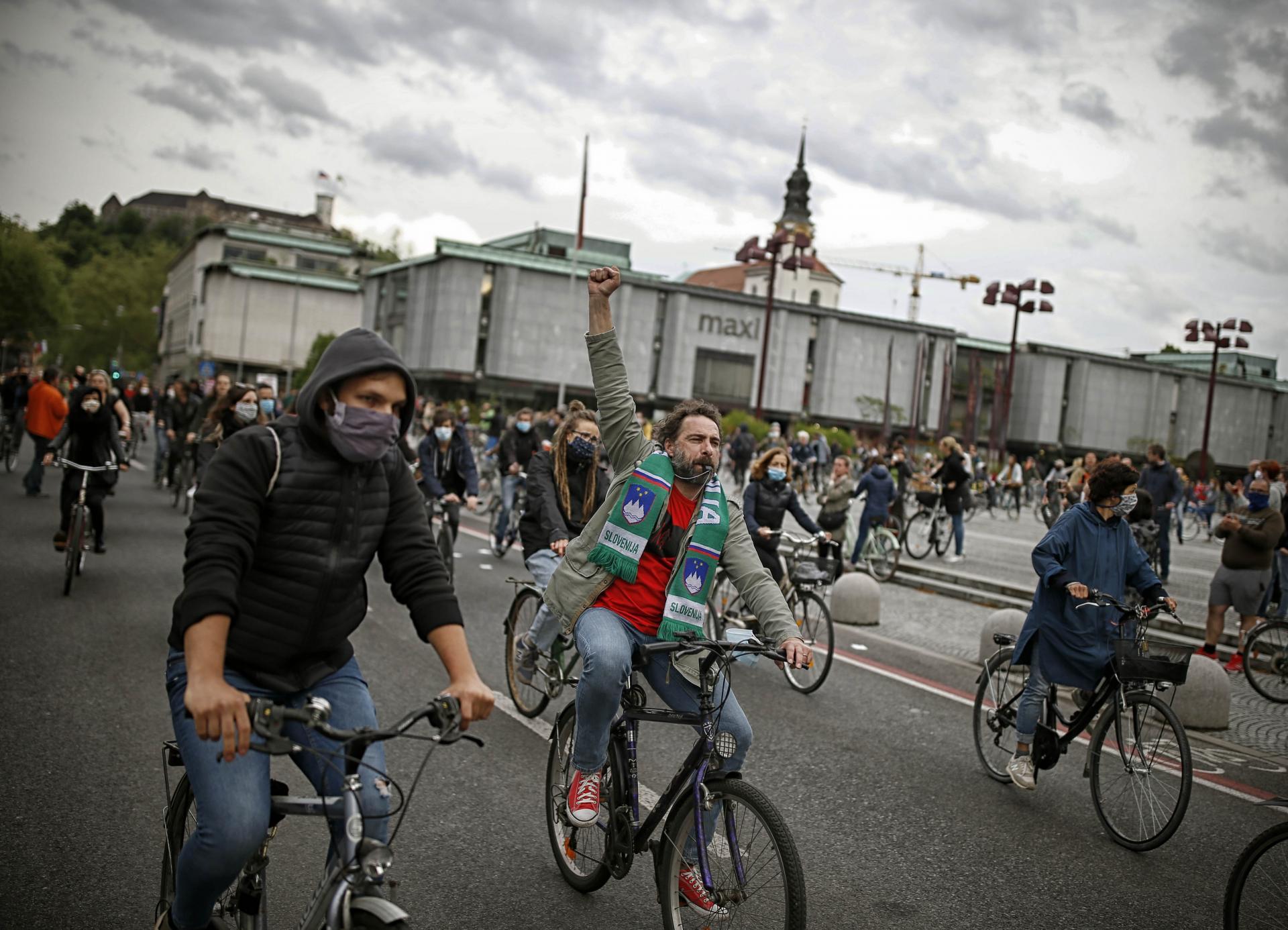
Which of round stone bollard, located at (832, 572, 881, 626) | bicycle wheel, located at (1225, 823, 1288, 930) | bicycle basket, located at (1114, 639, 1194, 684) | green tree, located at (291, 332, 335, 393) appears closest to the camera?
bicycle wheel, located at (1225, 823, 1288, 930)

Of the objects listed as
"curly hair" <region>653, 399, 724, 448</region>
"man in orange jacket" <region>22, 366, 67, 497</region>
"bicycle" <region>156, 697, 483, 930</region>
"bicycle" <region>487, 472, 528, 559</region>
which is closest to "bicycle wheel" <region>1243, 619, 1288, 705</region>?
"bicycle" <region>487, 472, 528, 559</region>

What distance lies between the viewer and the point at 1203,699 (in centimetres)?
839

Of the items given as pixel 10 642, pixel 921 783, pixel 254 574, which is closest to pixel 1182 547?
Result: pixel 921 783

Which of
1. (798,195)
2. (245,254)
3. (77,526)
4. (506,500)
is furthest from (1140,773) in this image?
(798,195)

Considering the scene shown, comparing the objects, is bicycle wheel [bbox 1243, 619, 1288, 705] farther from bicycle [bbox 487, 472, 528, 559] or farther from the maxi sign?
the maxi sign

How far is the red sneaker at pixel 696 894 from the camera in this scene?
3.40 metres

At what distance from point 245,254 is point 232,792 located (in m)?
110

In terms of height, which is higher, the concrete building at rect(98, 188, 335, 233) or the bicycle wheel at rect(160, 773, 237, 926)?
the concrete building at rect(98, 188, 335, 233)

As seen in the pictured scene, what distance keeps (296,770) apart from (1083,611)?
164 inches

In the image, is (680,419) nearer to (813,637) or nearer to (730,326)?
(813,637)

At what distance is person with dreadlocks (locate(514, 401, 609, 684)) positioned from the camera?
7.09 metres

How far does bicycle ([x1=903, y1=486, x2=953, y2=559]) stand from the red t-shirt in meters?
14.9

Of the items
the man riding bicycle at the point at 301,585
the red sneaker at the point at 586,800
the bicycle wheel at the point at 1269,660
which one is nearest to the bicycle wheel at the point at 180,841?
the man riding bicycle at the point at 301,585

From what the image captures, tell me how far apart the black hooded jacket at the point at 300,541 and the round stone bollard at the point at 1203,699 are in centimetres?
745
